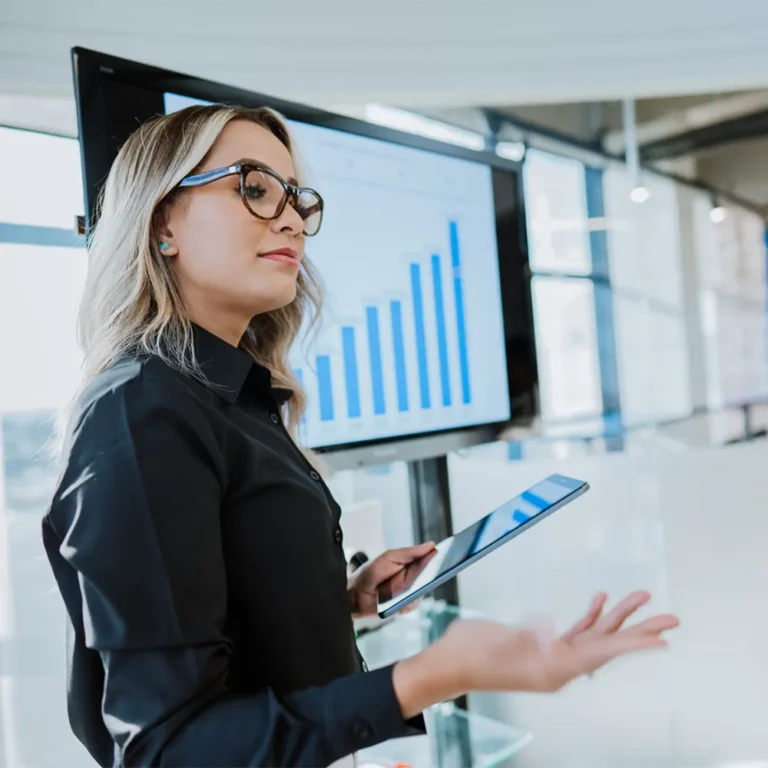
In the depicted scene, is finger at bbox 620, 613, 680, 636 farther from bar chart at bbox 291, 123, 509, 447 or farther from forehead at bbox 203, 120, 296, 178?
bar chart at bbox 291, 123, 509, 447

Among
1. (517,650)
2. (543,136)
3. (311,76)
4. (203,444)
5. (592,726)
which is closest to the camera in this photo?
(517,650)

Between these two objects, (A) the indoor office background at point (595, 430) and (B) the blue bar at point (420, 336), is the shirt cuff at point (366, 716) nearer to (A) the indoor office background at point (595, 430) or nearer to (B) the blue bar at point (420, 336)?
(A) the indoor office background at point (595, 430)

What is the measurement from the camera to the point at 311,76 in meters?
1.73

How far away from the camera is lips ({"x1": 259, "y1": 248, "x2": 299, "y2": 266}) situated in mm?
982

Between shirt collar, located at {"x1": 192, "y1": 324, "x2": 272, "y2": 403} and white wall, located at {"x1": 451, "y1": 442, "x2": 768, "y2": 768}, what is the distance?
152cm

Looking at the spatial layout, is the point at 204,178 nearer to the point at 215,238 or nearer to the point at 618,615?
the point at 215,238

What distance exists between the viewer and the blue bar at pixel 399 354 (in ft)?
5.82

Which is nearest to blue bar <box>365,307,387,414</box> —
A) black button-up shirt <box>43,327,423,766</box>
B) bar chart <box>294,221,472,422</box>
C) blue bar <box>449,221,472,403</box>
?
bar chart <box>294,221,472,422</box>

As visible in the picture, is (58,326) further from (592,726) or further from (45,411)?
(592,726)

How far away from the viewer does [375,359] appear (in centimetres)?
174

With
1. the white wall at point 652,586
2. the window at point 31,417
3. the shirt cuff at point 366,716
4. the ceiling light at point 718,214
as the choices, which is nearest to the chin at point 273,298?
the shirt cuff at point 366,716

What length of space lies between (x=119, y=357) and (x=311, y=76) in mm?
1133

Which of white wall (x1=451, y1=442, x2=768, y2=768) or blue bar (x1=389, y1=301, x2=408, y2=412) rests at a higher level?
blue bar (x1=389, y1=301, x2=408, y2=412)

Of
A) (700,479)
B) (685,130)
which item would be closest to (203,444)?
(700,479)
